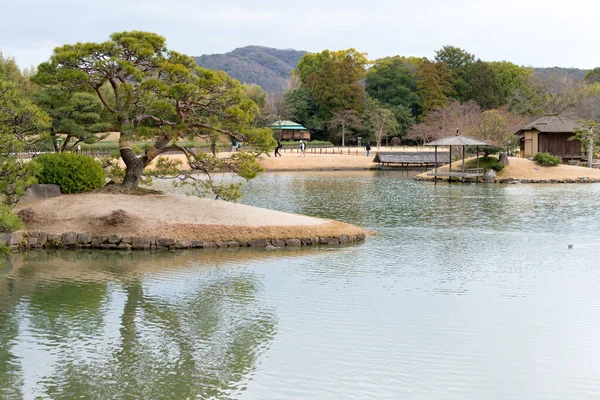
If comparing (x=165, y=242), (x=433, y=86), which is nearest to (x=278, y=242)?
(x=165, y=242)

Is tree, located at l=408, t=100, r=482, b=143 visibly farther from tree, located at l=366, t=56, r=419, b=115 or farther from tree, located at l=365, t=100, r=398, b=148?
tree, located at l=366, t=56, r=419, b=115

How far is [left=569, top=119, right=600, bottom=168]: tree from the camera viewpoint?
50.5m

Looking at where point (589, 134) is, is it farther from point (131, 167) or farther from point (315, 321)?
point (315, 321)

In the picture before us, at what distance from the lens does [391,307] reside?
1269 cm

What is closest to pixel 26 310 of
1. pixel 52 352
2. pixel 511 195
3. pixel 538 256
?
pixel 52 352

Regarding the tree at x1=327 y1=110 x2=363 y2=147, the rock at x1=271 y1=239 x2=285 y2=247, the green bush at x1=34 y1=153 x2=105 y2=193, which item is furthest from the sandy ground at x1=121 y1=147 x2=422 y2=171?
the rock at x1=271 y1=239 x2=285 y2=247

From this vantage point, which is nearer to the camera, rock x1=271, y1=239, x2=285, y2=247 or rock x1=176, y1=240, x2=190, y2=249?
rock x1=176, y1=240, x2=190, y2=249

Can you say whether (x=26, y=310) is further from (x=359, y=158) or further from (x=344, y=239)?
(x=359, y=158)

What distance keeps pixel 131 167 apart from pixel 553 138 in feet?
141

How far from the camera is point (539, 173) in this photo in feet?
147

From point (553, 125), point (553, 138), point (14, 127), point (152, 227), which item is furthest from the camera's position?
point (553, 138)

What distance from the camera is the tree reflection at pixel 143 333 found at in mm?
8883

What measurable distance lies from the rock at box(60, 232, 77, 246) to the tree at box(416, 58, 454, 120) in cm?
5862

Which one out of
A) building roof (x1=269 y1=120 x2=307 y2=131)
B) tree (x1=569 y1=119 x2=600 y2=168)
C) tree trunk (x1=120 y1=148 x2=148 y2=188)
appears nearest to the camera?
tree trunk (x1=120 y1=148 x2=148 y2=188)
